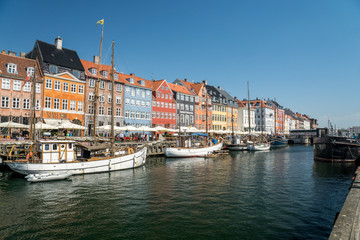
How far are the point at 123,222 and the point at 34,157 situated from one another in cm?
1661

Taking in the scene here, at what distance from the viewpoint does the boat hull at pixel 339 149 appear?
109 feet

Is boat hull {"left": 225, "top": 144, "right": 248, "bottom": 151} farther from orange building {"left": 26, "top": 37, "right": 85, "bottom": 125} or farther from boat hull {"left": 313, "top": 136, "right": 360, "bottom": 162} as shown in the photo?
orange building {"left": 26, "top": 37, "right": 85, "bottom": 125}

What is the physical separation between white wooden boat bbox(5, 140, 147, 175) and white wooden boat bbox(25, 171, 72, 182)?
1308 millimetres

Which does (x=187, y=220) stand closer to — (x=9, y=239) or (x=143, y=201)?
(x=143, y=201)

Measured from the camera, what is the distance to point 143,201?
15.8m

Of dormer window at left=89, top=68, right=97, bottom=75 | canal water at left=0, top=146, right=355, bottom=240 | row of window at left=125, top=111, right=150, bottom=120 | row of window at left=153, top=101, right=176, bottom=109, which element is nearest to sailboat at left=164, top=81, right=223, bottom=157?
row of window at left=125, top=111, right=150, bottom=120

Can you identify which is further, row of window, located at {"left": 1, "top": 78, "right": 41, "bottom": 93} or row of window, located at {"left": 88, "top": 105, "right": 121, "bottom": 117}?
row of window, located at {"left": 88, "top": 105, "right": 121, "bottom": 117}

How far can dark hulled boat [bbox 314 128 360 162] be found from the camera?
3322 centimetres

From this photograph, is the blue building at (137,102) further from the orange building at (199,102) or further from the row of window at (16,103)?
the row of window at (16,103)

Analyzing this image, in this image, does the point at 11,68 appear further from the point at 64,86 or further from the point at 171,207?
the point at 171,207

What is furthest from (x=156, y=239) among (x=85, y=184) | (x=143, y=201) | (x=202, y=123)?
(x=202, y=123)

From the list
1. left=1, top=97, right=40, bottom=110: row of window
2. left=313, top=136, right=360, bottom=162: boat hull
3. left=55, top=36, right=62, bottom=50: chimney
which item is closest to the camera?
left=313, top=136, right=360, bottom=162: boat hull

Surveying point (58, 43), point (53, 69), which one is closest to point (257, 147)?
point (53, 69)

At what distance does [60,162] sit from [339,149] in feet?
116
